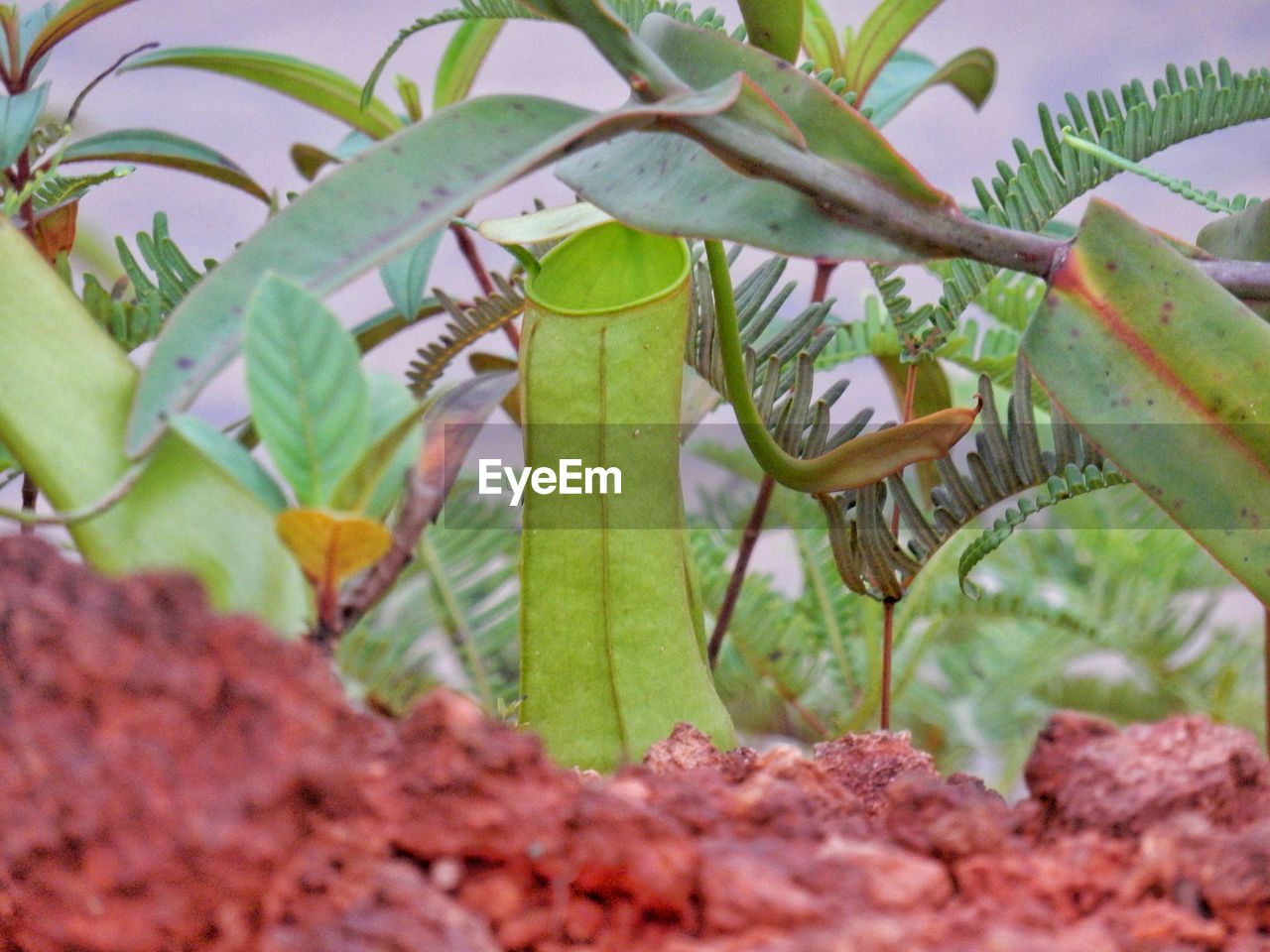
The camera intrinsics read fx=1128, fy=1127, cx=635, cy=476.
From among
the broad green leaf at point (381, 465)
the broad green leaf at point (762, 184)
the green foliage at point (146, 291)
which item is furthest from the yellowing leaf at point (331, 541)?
the green foliage at point (146, 291)

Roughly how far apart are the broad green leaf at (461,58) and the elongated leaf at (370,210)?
69 cm

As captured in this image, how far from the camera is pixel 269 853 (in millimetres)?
267

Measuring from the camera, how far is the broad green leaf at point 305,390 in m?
0.29

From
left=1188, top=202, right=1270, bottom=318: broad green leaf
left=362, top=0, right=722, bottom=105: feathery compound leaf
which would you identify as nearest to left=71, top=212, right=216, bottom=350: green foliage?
left=362, top=0, right=722, bottom=105: feathery compound leaf

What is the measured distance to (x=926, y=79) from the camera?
973mm

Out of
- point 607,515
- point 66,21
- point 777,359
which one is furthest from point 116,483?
point 66,21

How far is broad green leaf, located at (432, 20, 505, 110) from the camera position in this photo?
3.29ft

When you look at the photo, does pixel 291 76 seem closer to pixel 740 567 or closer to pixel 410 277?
pixel 410 277

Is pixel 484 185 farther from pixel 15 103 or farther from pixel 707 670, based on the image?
pixel 15 103

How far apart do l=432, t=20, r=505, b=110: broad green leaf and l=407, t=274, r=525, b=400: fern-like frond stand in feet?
1.01

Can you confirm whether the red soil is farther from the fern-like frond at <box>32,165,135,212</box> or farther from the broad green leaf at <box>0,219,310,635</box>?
the fern-like frond at <box>32,165,135,212</box>

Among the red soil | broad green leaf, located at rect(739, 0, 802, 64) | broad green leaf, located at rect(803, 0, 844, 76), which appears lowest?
the red soil

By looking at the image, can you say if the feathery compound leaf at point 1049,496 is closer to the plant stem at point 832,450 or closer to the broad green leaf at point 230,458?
the plant stem at point 832,450

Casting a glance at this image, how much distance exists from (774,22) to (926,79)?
546mm
